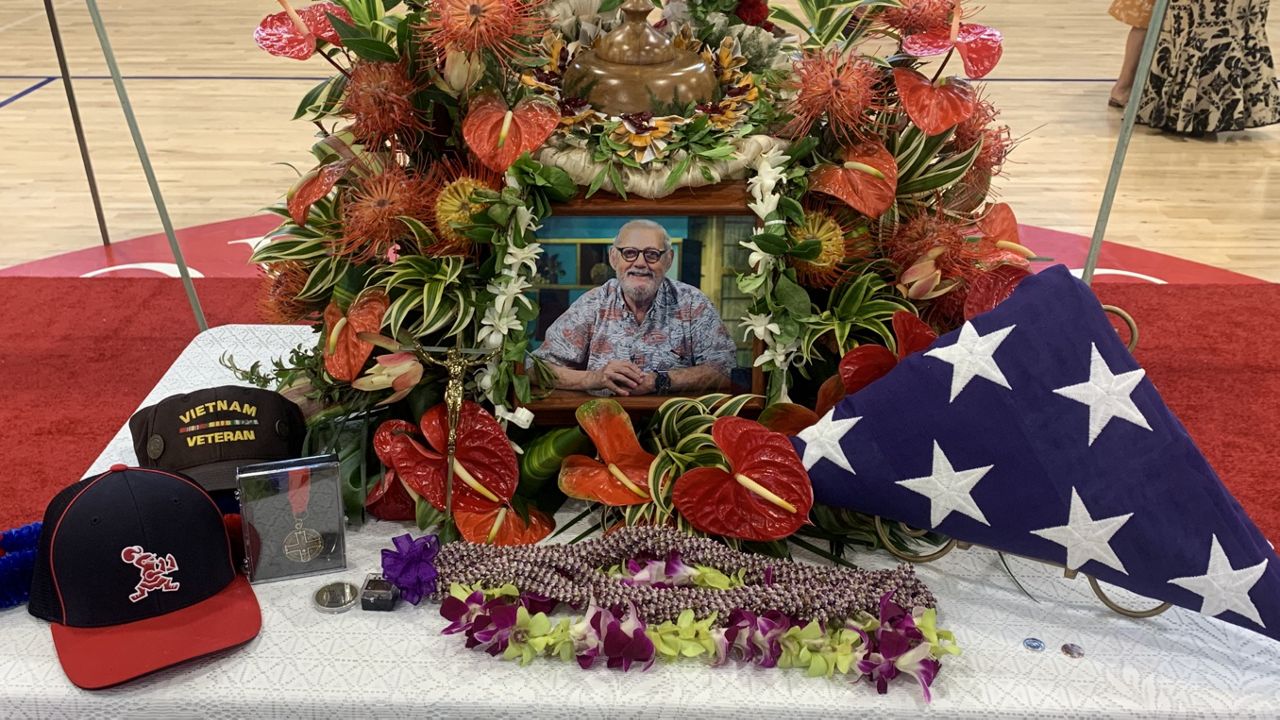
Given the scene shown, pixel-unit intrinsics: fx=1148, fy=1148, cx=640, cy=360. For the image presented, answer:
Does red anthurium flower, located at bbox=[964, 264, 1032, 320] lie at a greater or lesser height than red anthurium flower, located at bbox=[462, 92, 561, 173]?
lesser

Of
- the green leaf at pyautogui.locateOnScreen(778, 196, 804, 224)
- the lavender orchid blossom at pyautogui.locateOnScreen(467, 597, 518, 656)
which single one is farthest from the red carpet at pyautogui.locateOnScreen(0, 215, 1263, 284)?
the lavender orchid blossom at pyautogui.locateOnScreen(467, 597, 518, 656)

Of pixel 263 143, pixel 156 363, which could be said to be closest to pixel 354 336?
pixel 156 363

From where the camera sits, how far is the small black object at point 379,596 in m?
1.23

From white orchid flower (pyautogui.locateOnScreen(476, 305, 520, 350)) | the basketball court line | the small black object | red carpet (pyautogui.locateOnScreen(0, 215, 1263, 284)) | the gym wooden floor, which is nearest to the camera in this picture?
the small black object

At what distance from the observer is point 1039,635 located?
3.94 ft

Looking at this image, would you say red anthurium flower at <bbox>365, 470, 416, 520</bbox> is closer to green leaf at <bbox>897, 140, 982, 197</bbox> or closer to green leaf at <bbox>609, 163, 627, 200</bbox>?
Result: green leaf at <bbox>609, 163, 627, 200</bbox>

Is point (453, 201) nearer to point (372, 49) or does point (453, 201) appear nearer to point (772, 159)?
point (372, 49)

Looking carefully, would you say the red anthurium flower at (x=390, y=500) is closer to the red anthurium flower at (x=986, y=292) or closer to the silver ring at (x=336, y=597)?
the silver ring at (x=336, y=597)

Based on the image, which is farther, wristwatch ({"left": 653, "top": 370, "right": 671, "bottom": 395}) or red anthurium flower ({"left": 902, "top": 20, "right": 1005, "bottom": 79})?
wristwatch ({"left": 653, "top": 370, "right": 671, "bottom": 395})

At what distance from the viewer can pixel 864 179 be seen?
51.5 inches

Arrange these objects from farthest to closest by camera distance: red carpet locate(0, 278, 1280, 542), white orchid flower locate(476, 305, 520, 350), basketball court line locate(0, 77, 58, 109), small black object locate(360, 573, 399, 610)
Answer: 1. basketball court line locate(0, 77, 58, 109)
2. red carpet locate(0, 278, 1280, 542)
3. white orchid flower locate(476, 305, 520, 350)
4. small black object locate(360, 573, 399, 610)

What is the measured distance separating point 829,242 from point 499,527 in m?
0.50

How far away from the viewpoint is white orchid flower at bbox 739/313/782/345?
1.33 meters

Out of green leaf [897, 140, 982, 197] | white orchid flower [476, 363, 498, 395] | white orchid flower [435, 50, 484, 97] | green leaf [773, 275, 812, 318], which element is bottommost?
white orchid flower [476, 363, 498, 395]
